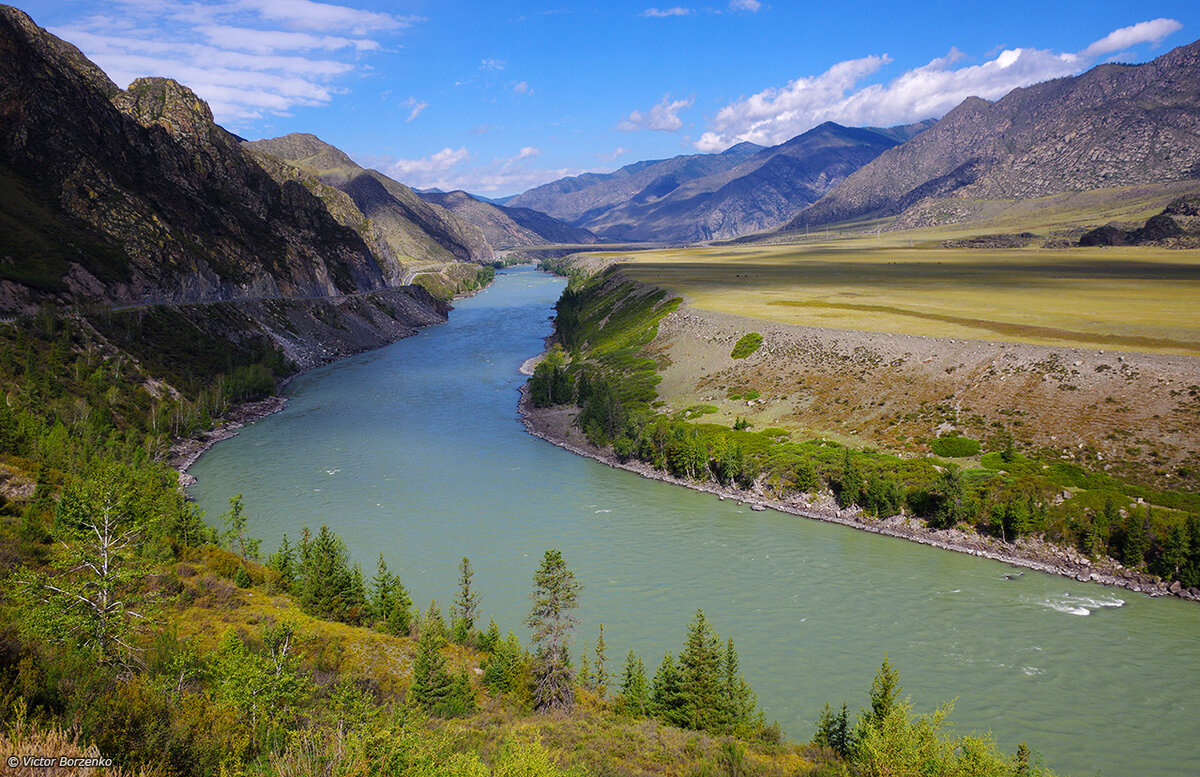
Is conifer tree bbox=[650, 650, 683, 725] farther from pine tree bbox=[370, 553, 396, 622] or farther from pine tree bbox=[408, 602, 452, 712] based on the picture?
pine tree bbox=[370, 553, 396, 622]

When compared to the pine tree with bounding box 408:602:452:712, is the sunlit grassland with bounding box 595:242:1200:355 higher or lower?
higher

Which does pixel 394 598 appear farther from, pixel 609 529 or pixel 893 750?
pixel 893 750

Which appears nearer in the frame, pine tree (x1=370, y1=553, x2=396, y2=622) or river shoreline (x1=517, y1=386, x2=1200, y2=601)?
pine tree (x1=370, y1=553, x2=396, y2=622)

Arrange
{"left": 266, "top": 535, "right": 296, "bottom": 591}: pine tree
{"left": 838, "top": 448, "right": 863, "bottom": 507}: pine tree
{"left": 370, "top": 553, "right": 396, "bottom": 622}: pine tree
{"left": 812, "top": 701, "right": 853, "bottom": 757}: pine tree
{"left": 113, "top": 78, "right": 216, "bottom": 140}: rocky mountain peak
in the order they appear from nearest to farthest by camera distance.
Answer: {"left": 812, "top": 701, "right": 853, "bottom": 757}: pine tree < {"left": 370, "top": 553, "right": 396, "bottom": 622}: pine tree < {"left": 266, "top": 535, "right": 296, "bottom": 591}: pine tree < {"left": 838, "top": 448, "right": 863, "bottom": 507}: pine tree < {"left": 113, "top": 78, "right": 216, "bottom": 140}: rocky mountain peak

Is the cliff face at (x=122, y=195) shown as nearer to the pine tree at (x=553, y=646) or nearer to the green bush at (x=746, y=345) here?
the pine tree at (x=553, y=646)

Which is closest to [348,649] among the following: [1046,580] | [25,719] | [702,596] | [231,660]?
[231,660]

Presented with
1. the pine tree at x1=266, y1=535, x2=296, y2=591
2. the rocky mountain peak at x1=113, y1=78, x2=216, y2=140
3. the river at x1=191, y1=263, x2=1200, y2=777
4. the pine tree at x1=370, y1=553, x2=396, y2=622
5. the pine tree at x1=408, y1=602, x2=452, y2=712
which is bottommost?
the river at x1=191, y1=263, x2=1200, y2=777

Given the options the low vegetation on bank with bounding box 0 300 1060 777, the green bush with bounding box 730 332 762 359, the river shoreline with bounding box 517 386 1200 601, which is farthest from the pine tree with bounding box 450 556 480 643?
the green bush with bounding box 730 332 762 359
